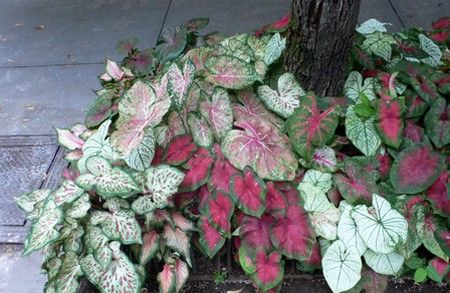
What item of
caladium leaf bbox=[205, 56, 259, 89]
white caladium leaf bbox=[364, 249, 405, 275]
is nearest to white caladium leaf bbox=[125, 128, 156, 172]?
caladium leaf bbox=[205, 56, 259, 89]

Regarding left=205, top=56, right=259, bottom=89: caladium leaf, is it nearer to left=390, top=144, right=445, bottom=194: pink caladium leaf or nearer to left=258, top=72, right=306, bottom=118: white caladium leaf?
left=258, top=72, right=306, bottom=118: white caladium leaf

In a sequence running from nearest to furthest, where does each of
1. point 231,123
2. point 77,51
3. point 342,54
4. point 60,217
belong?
point 60,217, point 231,123, point 342,54, point 77,51

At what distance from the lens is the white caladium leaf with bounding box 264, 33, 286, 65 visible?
2.02m

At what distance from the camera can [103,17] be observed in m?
4.03

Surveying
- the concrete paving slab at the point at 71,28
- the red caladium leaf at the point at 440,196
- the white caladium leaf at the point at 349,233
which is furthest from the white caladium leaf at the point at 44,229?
the concrete paving slab at the point at 71,28

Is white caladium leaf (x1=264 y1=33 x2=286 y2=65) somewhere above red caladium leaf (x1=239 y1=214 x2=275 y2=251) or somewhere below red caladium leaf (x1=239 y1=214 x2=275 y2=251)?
above

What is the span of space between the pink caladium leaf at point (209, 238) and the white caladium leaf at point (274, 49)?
863 millimetres

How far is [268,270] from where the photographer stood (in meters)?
1.62

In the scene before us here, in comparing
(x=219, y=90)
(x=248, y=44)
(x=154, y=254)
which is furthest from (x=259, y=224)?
(x=248, y=44)

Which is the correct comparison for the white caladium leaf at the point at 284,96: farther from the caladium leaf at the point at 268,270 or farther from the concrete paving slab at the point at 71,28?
the concrete paving slab at the point at 71,28

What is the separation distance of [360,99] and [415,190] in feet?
1.72

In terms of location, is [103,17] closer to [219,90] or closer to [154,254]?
[219,90]

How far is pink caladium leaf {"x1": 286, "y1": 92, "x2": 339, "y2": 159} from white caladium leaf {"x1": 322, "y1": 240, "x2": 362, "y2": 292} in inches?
15.5

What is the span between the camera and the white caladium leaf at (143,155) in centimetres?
161
